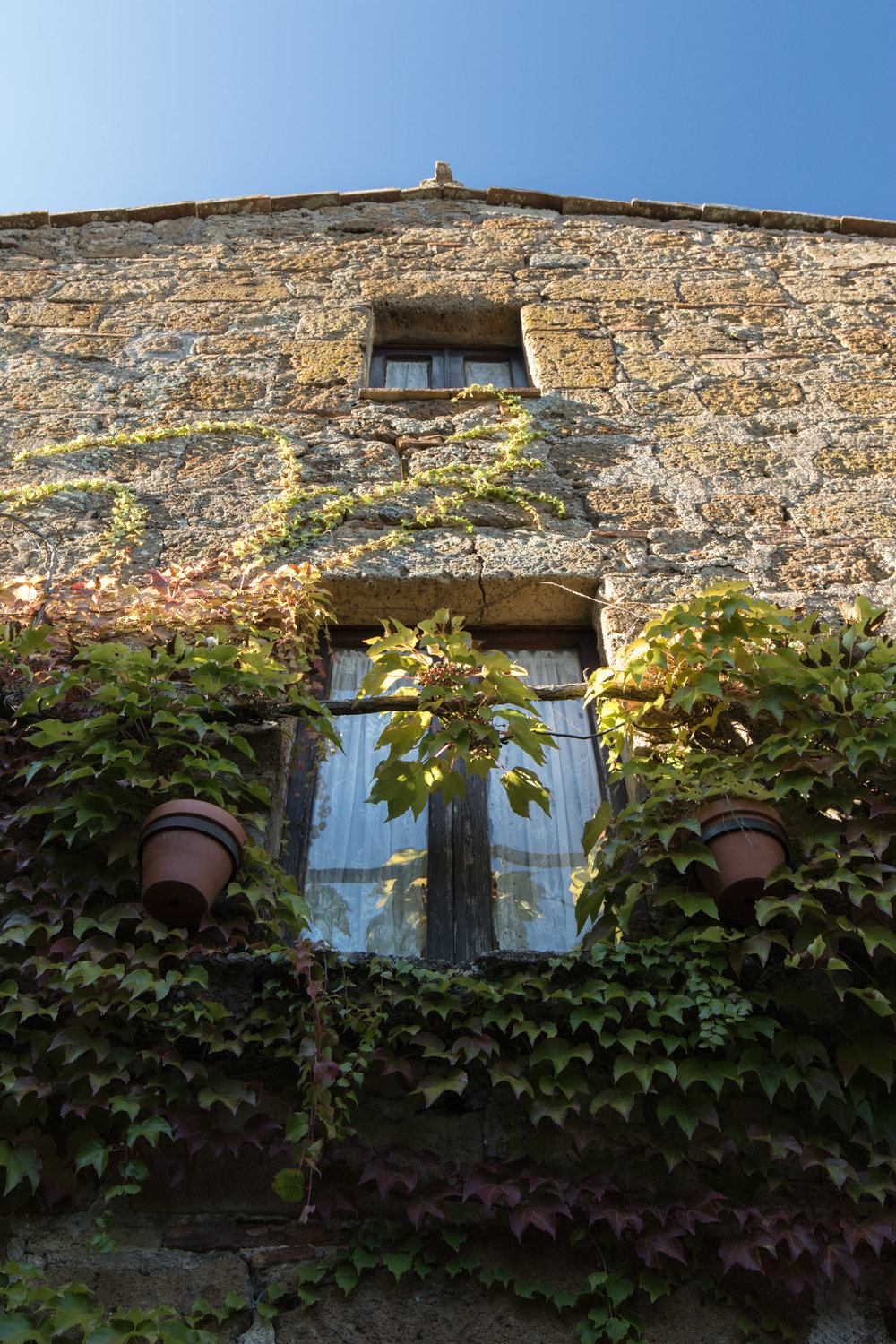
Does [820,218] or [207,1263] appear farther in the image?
[820,218]

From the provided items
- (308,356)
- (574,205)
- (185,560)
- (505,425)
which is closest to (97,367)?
(308,356)

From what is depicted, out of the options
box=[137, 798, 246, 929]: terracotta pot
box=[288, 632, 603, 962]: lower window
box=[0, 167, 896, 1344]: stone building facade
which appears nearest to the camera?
box=[137, 798, 246, 929]: terracotta pot

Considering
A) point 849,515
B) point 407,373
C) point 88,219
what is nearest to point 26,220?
point 88,219

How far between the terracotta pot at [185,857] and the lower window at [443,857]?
0.51m

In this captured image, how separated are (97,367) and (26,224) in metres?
1.31

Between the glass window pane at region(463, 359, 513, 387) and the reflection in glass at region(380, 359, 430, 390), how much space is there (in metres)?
0.17

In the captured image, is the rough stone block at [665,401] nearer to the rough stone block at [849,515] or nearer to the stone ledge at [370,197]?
the rough stone block at [849,515]

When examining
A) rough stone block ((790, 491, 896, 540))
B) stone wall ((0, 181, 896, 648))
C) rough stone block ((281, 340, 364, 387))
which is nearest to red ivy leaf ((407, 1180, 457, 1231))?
stone wall ((0, 181, 896, 648))

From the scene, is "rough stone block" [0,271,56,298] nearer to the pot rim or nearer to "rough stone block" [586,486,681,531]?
"rough stone block" [586,486,681,531]

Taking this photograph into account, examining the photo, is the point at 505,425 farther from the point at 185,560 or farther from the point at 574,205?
the point at 574,205

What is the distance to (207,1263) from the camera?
6.77ft

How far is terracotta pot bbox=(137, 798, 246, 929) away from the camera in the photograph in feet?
7.41

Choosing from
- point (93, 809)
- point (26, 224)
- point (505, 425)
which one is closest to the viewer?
point (93, 809)

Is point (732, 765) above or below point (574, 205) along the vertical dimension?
below
